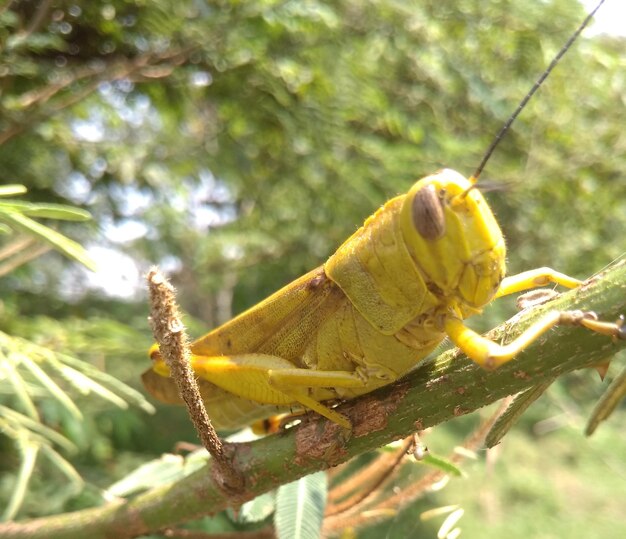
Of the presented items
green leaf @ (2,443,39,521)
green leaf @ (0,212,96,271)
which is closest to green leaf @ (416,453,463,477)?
green leaf @ (0,212,96,271)

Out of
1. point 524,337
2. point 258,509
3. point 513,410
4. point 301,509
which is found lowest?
point 258,509

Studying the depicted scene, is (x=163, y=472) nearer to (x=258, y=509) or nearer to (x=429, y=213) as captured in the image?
(x=258, y=509)

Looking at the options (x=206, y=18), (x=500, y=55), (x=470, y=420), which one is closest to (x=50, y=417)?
(x=206, y=18)

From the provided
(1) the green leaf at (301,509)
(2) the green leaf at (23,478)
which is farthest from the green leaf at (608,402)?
(2) the green leaf at (23,478)

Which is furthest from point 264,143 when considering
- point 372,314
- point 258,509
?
point 258,509

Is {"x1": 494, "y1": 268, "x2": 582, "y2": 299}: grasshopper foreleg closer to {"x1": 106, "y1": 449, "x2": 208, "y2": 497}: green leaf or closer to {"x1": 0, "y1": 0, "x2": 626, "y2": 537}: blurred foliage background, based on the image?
{"x1": 0, "y1": 0, "x2": 626, "y2": 537}: blurred foliage background
